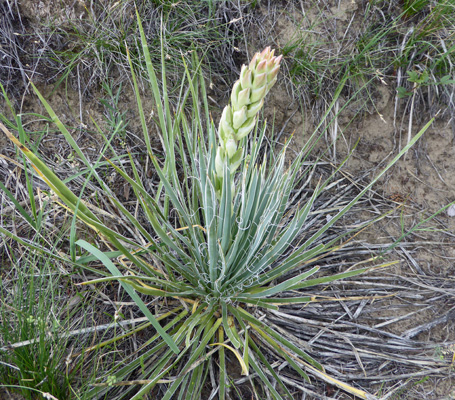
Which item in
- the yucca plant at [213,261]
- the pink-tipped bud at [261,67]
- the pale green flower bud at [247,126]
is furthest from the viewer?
the yucca plant at [213,261]

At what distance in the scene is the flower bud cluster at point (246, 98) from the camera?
1.07 meters

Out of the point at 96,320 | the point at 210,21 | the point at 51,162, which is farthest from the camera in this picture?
the point at 210,21

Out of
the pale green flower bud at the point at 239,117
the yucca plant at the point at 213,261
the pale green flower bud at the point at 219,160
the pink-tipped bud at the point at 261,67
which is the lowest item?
the yucca plant at the point at 213,261

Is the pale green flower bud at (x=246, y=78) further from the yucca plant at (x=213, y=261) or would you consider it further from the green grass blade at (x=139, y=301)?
the green grass blade at (x=139, y=301)

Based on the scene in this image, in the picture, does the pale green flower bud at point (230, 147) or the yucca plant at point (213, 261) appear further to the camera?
the yucca plant at point (213, 261)

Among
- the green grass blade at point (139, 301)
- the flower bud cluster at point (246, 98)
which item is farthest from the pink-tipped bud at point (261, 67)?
the green grass blade at point (139, 301)

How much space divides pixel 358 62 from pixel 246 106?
4.88 feet

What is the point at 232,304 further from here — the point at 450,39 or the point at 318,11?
the point at 450,39

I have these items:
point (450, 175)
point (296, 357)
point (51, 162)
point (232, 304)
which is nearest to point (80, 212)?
point (232, 304)

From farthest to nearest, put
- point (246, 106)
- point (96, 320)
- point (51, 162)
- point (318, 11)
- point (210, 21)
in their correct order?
1. point (318, 11)
2. point (210, 21)
3. point (51, 162)
4. point (96, 320)
5. point (246, 106)

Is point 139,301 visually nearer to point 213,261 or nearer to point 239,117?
point 213,261

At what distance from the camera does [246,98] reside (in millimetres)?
1102

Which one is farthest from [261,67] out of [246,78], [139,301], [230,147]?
[139,301]

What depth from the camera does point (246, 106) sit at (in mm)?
1135
